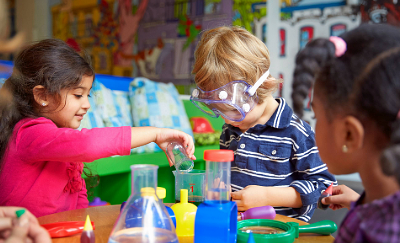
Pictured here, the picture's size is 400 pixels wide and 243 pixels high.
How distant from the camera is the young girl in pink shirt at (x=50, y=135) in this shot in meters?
0.84

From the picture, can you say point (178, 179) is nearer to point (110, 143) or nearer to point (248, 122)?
point (110, 143)

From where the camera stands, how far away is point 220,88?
1.06 m

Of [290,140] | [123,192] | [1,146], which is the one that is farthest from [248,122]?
[123,192]

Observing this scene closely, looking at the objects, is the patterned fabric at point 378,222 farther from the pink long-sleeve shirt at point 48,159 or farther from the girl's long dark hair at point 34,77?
the girl's long dark hair at point 34,77

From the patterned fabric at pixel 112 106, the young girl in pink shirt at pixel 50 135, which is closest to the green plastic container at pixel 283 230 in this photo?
the young girl in pink shirt at pixel 50 135

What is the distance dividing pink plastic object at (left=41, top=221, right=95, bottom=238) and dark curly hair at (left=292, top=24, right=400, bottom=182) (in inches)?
20.6

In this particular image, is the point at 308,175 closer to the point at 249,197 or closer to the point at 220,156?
the point at 249,197

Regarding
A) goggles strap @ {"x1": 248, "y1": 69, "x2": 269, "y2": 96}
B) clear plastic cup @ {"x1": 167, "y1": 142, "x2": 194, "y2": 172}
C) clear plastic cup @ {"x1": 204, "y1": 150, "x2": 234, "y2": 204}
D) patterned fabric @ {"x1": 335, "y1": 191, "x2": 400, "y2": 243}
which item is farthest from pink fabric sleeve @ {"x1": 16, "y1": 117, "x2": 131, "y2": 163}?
patterned fabric @ {"x1": 335, "y1": 191, "x2": 400, "y2": 243}

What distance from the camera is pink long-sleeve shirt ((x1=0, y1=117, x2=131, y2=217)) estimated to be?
83 centimetres

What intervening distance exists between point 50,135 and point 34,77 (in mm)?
274

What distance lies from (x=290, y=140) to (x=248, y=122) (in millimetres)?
162

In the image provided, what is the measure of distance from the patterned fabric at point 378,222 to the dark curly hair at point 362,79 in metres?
0.05

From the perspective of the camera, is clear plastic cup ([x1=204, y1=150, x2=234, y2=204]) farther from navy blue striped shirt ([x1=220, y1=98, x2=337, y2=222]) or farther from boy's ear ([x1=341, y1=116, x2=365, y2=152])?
navy blue striped shirt ([x1=220, y1=98, x2=337, y2=222])

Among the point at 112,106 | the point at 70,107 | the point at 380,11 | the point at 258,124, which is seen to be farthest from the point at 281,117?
the point at 380,11
